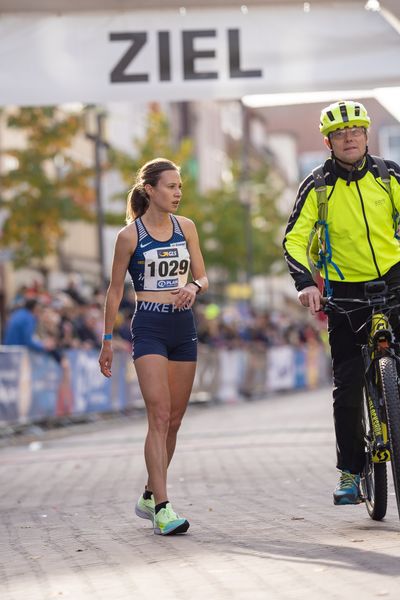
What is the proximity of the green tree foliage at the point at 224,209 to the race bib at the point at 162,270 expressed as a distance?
1365 inches

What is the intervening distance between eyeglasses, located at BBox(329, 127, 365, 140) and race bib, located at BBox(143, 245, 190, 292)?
1.09m

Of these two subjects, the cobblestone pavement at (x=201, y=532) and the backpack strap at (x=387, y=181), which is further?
the backpack strap at (x=387, y=181)

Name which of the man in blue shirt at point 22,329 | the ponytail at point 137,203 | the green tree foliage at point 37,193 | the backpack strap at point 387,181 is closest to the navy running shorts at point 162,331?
the ponytail at point 137,203

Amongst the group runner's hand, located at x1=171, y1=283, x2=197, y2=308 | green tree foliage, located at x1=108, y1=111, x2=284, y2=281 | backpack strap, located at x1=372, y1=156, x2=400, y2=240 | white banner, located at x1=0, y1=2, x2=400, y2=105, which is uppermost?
green tree foliage, located at x1=108, y1=111, x2=284, y2=281

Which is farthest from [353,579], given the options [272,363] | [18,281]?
[18,281]

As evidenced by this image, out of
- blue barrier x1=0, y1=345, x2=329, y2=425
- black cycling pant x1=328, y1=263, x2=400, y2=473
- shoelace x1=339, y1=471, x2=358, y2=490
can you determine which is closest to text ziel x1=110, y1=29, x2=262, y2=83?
black cycling pant x1=328, y1=263, x2=400, y2=473

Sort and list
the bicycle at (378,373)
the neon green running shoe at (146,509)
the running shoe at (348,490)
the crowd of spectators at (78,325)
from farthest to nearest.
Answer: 1. the crowd of spectators at (78,325)
2. the neon green running shoe at (146,509)
3. the running shoe at (348,490)
4. the bicycle at (378,373)

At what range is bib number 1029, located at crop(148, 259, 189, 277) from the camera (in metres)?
8.91

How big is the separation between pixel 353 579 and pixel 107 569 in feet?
4.18

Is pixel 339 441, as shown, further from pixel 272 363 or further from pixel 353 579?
pixel 272 363

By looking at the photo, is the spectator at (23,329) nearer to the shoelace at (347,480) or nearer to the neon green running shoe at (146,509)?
the neon green running shoe at (146,509)

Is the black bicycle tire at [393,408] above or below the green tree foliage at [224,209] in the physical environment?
below

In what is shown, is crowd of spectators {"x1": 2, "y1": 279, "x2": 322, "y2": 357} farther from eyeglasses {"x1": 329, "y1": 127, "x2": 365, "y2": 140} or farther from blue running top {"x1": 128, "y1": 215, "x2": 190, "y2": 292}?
eyeglasses {"x1": 329, "y1": 127, "x2": 365, "y2": 140}

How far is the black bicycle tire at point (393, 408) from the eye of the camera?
7738mm
